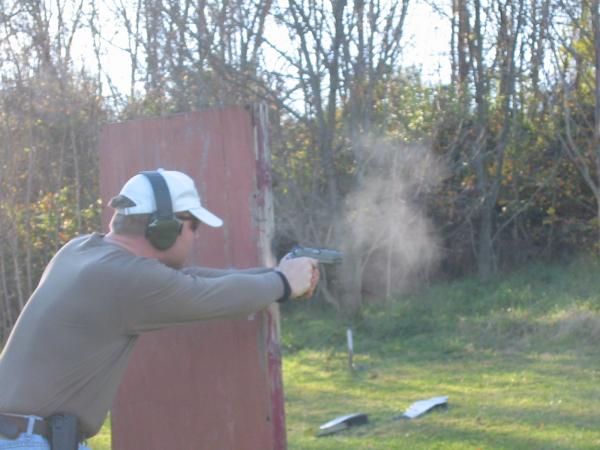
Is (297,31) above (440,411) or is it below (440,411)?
above

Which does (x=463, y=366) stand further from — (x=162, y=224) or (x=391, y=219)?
(x=162, y=224)

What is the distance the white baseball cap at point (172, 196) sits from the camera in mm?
3742

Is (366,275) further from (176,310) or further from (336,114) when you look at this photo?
(176,310)

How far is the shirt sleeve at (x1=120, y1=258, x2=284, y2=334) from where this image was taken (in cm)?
362

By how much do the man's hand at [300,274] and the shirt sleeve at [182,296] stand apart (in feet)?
0.35

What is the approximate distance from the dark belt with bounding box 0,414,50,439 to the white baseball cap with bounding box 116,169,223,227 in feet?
2.81

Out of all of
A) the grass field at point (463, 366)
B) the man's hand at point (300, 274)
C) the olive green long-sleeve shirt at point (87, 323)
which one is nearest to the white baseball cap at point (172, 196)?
the olive green long-sleeve shirt at point (87, 323)

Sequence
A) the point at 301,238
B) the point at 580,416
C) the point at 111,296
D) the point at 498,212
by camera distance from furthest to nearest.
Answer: the point at 498,212 < the point at 301,238 < the point at 580,416 < the point at 111,296

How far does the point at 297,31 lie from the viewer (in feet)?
42.4

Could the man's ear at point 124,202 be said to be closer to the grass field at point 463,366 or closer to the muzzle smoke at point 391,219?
the grass field at point 463,366

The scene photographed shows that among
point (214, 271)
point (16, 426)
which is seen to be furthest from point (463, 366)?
point (16, 426)

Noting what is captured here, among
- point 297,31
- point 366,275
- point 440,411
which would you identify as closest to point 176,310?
point 440,411

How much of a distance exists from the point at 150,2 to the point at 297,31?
8.35 feet

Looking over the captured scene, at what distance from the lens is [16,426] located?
3.47 meters
